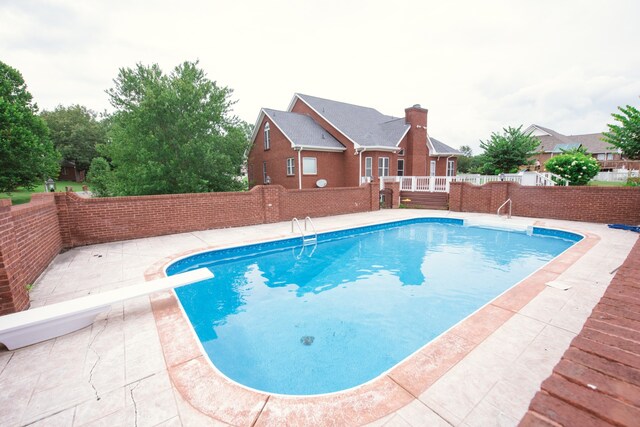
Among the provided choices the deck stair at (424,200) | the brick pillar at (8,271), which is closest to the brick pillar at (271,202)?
the brick pillar at (8,271)

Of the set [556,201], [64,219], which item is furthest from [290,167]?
[556,201]

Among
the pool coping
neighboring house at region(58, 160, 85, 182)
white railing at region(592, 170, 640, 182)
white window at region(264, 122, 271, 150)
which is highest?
white window at region(264, 122, 271, 150)

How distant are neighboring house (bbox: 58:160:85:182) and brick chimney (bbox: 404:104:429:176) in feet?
170

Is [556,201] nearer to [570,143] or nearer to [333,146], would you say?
[333,146]

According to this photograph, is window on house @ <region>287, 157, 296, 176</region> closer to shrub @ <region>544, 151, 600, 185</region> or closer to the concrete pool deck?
the concrete pool deck

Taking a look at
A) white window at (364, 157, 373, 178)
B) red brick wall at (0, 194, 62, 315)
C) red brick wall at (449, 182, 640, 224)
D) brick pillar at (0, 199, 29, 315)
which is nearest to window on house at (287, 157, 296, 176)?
white window at (364, 157, 373, 178)

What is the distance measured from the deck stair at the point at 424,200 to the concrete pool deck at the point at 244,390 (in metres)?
12.5

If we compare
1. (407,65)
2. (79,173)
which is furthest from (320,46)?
(79,173)

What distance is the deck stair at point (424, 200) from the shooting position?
55.0ft

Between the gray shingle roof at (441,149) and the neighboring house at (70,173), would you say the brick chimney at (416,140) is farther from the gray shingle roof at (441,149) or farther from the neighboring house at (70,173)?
the neighboring house at (70,173)

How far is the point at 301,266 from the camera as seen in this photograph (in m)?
7.65

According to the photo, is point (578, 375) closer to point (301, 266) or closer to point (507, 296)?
point (507, 296)

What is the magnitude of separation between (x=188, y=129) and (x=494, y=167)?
21203mm

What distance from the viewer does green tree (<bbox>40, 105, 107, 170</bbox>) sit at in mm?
39594
